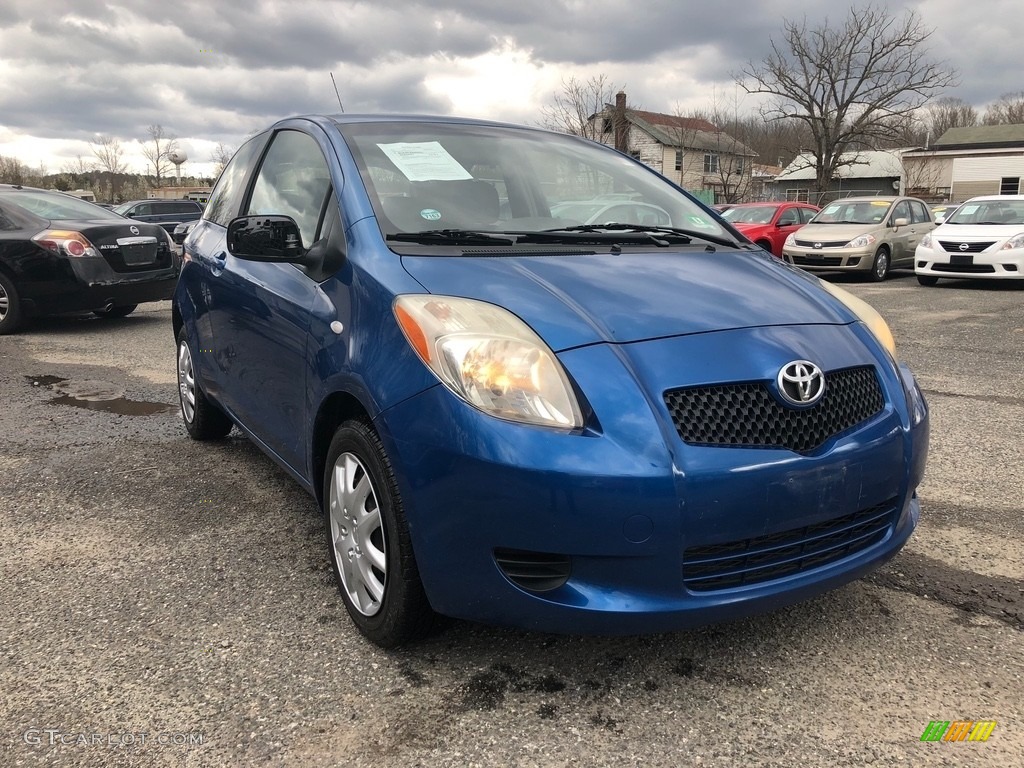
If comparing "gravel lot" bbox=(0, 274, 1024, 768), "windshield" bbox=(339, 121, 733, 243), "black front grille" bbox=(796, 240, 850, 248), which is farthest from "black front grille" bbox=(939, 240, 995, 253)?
"windshield" bbox=(339, 121, 733, 243)

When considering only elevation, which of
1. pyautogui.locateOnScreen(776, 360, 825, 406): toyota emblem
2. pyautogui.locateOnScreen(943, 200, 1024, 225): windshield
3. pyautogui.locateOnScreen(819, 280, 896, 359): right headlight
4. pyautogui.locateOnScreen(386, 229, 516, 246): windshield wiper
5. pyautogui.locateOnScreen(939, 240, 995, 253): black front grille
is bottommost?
pyautogui.locateOnScreen(776, 360, 825, 406): toyota emblem

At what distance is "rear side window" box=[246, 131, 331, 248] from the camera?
2.96 meters

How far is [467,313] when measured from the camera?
2.18 m

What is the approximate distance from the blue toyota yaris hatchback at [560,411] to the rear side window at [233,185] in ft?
3.42

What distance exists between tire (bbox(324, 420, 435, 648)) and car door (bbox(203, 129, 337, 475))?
1.23ft

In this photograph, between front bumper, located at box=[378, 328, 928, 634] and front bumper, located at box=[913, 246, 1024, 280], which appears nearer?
front bumper, located at box=[378, 328, 928, 634]

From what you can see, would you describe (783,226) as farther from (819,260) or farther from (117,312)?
(117,312)

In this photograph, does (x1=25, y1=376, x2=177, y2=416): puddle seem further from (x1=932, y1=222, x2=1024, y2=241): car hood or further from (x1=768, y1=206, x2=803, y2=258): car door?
(x1=768, y1=206, x2=803, y2=258): car door

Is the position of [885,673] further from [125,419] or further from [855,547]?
[125,419]

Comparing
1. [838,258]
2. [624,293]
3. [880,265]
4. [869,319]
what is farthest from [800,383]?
[880,265]

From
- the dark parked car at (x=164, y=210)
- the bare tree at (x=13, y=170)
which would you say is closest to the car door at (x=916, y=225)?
the dark parked car at (x=164, y=210)

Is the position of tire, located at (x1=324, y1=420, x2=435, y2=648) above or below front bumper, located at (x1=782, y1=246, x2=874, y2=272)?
below

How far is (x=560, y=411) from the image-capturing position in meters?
1.98

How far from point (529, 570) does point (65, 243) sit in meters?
7.75
